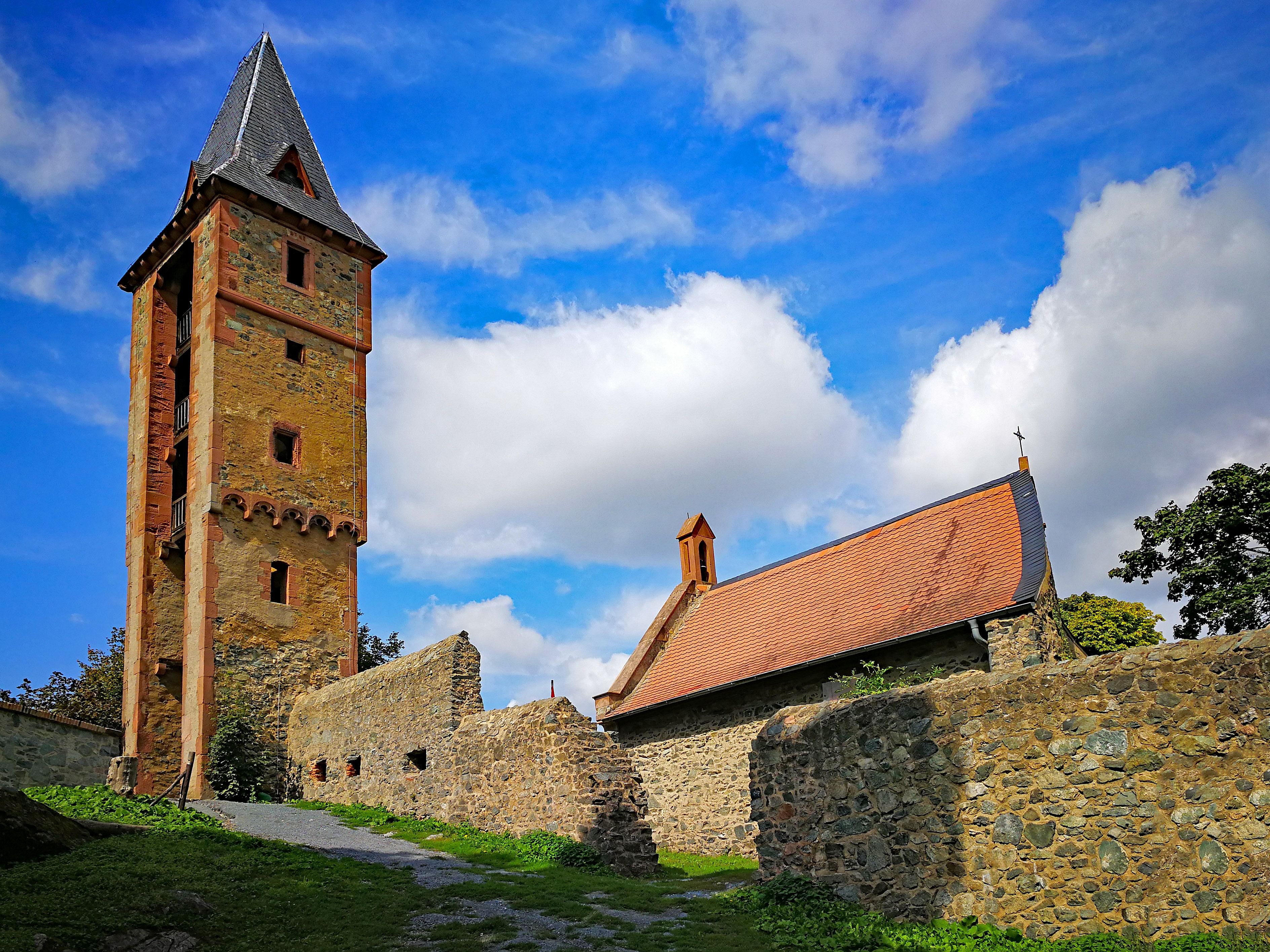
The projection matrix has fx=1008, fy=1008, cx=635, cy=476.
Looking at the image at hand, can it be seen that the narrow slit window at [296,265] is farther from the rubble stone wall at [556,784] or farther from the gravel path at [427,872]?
the rubble stone wall at [556,784]

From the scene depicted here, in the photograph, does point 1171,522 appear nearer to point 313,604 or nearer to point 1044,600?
point 1044,600

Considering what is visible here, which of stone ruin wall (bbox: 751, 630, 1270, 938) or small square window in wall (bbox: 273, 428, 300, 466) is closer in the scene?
stone ruin wall (bbox: 751, 630, 1270, 938)

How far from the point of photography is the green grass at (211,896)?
28.2 feet

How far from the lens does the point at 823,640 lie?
1844 centimetres

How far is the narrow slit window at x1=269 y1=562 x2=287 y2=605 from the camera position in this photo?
23.4 meters

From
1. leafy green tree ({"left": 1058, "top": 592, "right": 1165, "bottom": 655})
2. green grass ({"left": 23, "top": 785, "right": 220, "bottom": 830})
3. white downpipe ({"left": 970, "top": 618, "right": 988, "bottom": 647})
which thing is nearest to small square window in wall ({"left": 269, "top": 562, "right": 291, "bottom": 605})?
green grass ({"left": 23, "top": 785, "right": 220, "bottom": 830})

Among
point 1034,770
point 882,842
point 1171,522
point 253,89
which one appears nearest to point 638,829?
point 882,842

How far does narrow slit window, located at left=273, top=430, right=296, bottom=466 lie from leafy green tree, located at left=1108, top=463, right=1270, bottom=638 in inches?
792

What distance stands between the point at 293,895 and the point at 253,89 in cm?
2649

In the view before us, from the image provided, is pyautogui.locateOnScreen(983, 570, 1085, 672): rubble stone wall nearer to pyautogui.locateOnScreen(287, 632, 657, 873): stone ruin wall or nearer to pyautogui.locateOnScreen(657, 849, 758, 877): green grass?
pyautogui.locateOnScreen(657, 849, 758, 877): green grass

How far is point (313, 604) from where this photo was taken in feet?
78.4

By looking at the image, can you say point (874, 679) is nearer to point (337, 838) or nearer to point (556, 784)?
point (556, 784)

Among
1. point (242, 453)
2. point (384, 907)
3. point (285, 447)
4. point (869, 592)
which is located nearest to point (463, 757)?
point (384, 907)

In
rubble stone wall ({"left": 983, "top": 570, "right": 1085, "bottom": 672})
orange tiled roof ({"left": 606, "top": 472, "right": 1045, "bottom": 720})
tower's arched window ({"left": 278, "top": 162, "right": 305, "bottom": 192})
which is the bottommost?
rubble stone wall ({"left": 983, "top": 570, "right": 1085, "bottom": 672})
